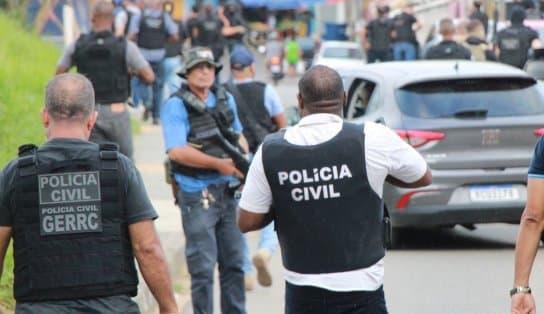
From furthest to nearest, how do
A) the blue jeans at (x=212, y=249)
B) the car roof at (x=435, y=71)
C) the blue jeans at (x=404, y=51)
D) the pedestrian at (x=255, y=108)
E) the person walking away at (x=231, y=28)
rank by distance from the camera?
1. the blue jeans at (x=404, y=51)
2. the person walking away at (x=231, y=28)
3. the car roof at (x=435, y=71)
4. the pedestrian at (x=255, y=108)
5. the blue jeans at (x=212, y=249)

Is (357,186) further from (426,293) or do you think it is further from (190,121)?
(426,293)

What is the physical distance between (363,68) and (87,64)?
9.04 ft

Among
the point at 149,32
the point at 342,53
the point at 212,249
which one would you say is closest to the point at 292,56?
the point at 342,53

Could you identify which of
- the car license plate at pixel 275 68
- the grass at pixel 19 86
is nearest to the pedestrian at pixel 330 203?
the grass at pixel 19 86

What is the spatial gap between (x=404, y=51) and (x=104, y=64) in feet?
56.6

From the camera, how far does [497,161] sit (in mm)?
12047

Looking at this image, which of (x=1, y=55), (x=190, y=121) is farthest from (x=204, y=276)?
(x=1, y=55)

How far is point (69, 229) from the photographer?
5.21 metres

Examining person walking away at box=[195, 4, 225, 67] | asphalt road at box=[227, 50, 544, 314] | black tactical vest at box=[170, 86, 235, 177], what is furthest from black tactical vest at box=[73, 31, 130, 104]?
person walking away at box=[195, 4, 225, 67]

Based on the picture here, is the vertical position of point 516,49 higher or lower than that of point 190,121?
lower

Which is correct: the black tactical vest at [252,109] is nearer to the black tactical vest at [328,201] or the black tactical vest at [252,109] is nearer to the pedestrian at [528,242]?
the black tactical vest at [328,201]

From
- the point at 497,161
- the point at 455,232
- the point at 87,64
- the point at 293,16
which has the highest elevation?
the point at 87,64

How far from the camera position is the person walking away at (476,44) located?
67.1 feet

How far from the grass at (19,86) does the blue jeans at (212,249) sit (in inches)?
43.8
